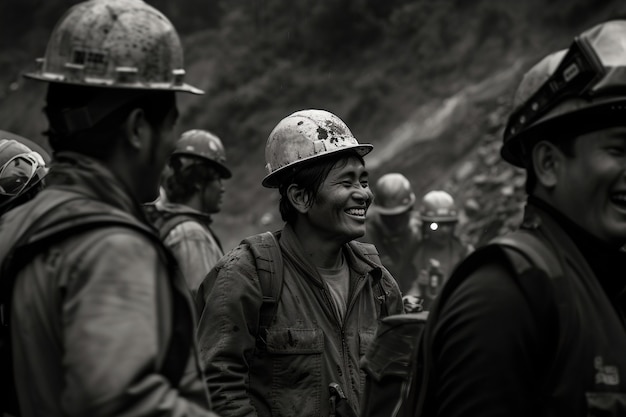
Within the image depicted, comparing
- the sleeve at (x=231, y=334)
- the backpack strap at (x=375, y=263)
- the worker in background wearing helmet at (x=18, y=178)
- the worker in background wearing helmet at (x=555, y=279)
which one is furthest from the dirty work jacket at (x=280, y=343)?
the worker in background wearing helmet at (x=555, y=279)

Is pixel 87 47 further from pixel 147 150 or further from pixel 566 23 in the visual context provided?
pixel 566 23

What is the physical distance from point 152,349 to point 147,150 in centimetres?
65

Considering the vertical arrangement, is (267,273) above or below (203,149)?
below

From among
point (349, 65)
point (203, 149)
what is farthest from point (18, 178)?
point (349, 65)

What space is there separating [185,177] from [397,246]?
11.1ft

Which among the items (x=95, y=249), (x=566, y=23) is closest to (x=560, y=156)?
(x=95, y=249)

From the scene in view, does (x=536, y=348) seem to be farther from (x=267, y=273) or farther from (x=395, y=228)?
(x=395, y=228)

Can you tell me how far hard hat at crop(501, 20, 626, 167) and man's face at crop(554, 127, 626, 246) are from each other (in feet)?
0.15

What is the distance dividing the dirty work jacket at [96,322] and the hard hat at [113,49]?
0.85 feet

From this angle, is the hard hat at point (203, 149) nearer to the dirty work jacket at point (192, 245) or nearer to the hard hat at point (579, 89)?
the dirty work jacket at point (192, 245)

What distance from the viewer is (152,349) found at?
7.79ft

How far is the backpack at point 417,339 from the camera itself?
272 centimetres

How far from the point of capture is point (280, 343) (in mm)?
4633

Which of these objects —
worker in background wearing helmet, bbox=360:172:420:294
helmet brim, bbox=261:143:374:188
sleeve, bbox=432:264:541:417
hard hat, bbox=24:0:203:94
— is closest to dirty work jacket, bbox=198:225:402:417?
helmet brim, bbox=261:143:374:188
